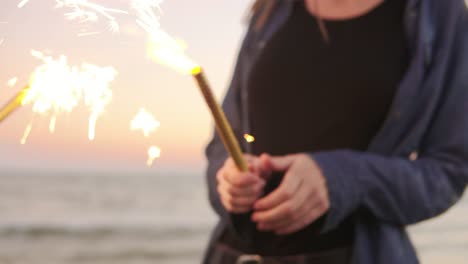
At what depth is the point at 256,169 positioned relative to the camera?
53cm

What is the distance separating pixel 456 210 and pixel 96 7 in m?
6.04

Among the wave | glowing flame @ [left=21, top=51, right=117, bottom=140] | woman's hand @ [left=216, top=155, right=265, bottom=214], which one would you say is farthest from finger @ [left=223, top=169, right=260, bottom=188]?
the wave

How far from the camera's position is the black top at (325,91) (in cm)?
57

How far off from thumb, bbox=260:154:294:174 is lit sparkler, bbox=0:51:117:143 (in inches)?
5.8

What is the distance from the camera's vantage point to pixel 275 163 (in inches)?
20.9

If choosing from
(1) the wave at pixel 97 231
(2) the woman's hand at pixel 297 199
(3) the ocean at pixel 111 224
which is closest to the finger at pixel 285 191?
(2) the woman's hand at pixel 297 199

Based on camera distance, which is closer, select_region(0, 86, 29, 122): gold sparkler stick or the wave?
select_region(0, 86, 29, 122): gold sparkler stick

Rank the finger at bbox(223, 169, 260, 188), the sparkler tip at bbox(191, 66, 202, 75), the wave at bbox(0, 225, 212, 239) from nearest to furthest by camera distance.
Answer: the sparkler tip at bbox(191, 66, 202, 75) < the finger at bbox(223, 169, 260, 188) < the wave at bbox(0, 225, 212, 239)

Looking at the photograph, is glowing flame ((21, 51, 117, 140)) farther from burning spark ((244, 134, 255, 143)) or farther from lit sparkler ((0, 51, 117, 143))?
burning spark ((244, 134, 255, 143))

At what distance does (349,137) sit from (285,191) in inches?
4.4

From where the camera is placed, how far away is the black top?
1.87 feet

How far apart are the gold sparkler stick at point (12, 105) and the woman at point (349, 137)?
7.0 inches

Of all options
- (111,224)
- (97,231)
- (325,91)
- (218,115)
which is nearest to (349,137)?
(325,91)

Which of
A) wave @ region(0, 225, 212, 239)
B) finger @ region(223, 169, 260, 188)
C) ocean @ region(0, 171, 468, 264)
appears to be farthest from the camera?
wave @ region(0, 225, 212, 239)
